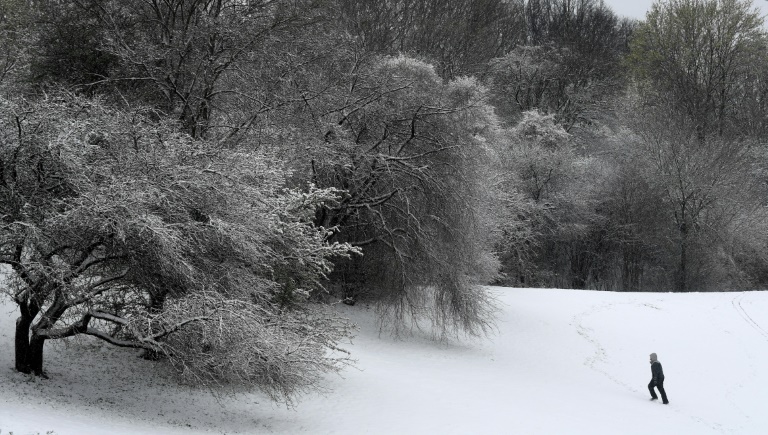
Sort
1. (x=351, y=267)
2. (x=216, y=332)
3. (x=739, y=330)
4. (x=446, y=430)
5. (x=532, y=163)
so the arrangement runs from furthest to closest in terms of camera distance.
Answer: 1. (x=532, y=163)
2. (x=739, y=330)
3. (x=351, y=267)
4. (x=446, y=430)
5. (x=216, y=332)

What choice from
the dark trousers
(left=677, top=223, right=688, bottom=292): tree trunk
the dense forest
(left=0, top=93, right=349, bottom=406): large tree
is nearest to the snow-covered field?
the dark trousers

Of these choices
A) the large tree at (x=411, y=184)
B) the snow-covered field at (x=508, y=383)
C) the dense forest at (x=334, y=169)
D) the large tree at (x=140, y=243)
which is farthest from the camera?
the large tree at (x=411, y=184)

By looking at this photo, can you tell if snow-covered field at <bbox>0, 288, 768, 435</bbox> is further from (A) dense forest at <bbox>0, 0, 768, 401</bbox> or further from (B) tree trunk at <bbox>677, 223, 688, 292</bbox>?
(B) tree trunk at <bbox>677, 223, 688, 292</bbox>

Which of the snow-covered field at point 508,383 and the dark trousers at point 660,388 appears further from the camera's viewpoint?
the dark trousers at point 660,388

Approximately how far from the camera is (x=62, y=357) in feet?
43.3

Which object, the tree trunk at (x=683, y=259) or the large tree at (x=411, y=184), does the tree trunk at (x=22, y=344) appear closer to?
the large tree at (x=411, y=184)

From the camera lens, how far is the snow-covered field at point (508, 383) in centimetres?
1195

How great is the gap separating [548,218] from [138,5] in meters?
23.2

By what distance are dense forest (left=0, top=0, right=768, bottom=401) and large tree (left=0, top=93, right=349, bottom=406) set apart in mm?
42

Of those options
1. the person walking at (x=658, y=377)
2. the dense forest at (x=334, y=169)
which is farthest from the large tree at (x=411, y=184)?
the person walking at (x=658, y=377)

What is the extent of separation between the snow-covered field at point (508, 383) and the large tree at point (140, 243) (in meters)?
1.12

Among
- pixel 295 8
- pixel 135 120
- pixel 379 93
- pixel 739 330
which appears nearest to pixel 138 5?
pixel 295 8

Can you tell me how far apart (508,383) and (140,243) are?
35.4ft

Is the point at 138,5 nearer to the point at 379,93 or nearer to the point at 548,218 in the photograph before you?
the point at 379,93
